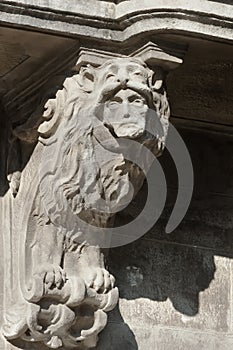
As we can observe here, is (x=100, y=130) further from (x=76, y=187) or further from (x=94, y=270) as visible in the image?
(x=94, y=270)

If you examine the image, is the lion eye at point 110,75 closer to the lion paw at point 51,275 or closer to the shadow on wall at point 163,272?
the lion paw at point 51,275

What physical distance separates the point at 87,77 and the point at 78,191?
11.1 inches

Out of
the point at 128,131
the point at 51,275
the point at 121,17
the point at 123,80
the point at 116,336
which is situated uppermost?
the point at 121,17

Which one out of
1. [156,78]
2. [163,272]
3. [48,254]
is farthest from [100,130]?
[163,272]

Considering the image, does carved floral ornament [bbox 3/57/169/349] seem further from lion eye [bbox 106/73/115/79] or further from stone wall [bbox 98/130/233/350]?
stone wall [bbox 98/130/233/350]

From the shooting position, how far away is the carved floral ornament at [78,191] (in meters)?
4.13

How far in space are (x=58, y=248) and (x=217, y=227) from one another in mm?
593

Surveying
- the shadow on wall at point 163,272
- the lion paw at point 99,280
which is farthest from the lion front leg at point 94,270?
the shadow on wall at point 163,272

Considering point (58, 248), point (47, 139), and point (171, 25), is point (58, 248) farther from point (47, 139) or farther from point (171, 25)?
point (171, 25)

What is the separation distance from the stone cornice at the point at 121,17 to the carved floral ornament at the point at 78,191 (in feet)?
0.34

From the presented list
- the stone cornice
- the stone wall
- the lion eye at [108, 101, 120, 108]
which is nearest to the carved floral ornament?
the lion eye at [108, 101, 120, 108]

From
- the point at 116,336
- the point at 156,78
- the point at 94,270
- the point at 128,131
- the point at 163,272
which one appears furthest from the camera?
the point at 163,272

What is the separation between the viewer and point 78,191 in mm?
4184

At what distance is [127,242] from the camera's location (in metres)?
4.56
